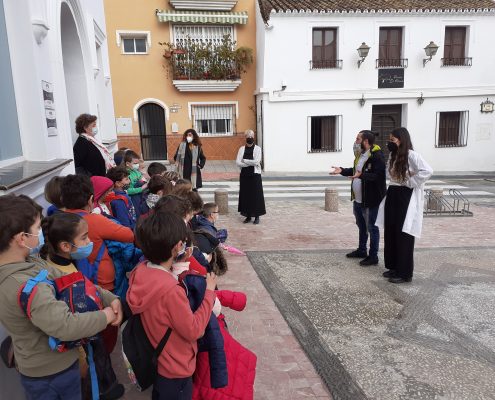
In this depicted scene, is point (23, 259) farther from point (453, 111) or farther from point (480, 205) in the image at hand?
point (453, 111)

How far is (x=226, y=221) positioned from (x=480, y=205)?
665cm

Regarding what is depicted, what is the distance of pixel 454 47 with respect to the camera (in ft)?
53.1

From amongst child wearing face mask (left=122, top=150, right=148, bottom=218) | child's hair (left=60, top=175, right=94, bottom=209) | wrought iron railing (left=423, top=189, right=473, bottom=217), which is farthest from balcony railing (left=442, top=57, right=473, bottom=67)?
child's hair (left=60, top=175, right=94, bottom=209)

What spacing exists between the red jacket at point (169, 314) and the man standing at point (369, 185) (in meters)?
3.60

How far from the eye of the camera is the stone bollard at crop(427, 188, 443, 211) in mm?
9023

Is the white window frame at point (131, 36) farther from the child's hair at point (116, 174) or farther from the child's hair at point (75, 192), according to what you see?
the child's hair at point (75, 192)

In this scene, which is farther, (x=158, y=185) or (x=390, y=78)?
(x=390, y=78)

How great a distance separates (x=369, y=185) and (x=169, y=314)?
3.82 metres

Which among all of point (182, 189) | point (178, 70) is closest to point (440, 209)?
point (182, 189)

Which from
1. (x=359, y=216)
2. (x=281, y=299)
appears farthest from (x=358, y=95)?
(x=281, y=299)

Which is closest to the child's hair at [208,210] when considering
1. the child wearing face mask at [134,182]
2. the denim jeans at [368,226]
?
the child wearing face mask at [134,182]

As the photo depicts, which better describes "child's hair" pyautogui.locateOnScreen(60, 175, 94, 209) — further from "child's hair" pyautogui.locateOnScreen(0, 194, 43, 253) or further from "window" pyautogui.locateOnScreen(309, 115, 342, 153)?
"window" pyautogui.locateOnScreen(309, 115, 342, 153)

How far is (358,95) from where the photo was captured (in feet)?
51.8

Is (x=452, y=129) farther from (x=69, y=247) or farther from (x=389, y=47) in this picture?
(x=69, y=247)
